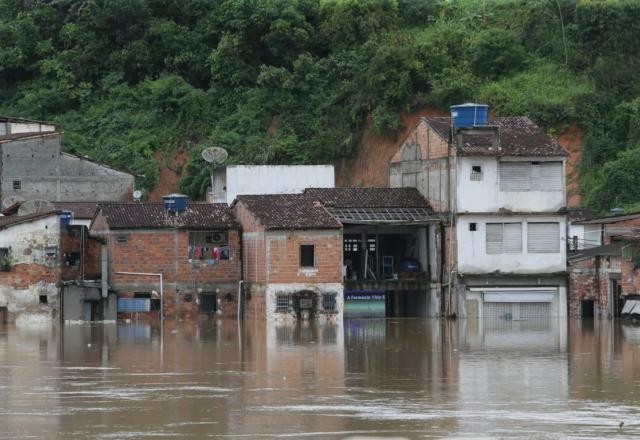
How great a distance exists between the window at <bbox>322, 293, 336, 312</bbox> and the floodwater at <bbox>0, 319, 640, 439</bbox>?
795cm

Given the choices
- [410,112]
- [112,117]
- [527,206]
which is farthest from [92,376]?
[112,117]

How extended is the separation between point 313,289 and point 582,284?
10.1 m

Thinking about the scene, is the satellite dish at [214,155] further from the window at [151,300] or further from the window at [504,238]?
the window at [504,238]

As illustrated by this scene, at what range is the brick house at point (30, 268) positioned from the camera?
5750 centimetres

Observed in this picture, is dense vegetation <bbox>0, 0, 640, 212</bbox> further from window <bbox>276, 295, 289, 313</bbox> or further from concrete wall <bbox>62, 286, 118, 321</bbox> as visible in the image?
concrete wall <bbox>62, 286, 118, 321</bbox>

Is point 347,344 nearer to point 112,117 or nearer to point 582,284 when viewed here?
point 582,284

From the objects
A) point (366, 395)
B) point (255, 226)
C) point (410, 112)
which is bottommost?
point (366, 395)

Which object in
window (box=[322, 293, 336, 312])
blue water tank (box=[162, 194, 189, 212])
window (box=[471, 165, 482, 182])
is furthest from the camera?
blue water tank (box=[162, 194, 189, 212])

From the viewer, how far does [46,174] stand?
7400 centimetres

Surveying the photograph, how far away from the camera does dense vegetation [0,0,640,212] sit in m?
75.0

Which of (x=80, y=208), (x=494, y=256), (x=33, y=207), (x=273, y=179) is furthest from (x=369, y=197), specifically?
(x=80, y=208)

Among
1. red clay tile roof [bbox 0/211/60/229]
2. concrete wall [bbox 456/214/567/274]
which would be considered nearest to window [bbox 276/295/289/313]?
concrete wall [bbox 456/214/567/274]

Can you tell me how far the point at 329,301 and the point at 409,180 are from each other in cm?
771

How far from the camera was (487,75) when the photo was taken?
78625 mm
